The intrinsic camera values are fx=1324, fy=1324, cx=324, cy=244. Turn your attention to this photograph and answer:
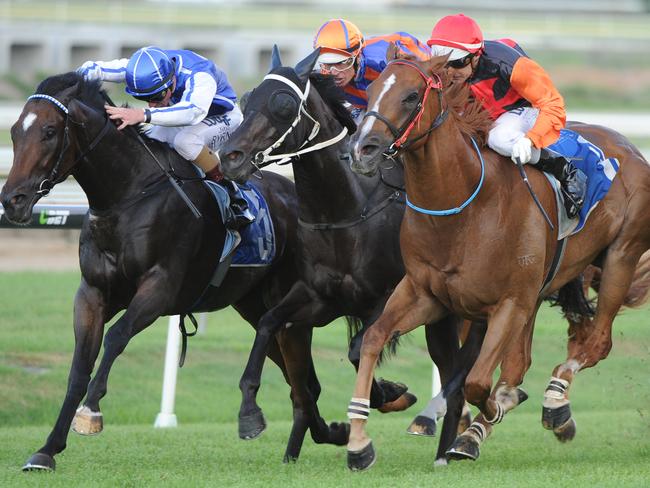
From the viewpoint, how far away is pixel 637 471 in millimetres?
5875

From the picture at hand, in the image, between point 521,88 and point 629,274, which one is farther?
point 629,274

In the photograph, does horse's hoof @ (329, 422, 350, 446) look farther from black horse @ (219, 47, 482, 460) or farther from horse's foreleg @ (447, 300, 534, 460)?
horse's foreleg @ (447, 300, 534, 460)

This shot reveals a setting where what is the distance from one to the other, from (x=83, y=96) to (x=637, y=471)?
312cm

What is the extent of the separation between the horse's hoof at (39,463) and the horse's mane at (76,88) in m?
1.65

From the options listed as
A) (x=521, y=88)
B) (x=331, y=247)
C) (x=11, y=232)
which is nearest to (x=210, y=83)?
(x=331, y=247)

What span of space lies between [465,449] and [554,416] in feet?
2.09

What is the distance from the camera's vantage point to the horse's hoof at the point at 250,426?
621 cm

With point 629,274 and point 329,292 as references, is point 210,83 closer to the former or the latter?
point 329,292

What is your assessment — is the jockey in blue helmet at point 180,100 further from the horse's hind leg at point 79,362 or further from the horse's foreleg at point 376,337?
the horse's foreleg at point 376,337

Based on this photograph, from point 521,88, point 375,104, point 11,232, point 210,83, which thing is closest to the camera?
point 375,104

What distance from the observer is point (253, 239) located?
7.04 meters

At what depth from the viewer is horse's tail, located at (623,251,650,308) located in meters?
7.25

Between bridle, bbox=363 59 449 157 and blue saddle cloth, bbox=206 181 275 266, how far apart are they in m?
1.59

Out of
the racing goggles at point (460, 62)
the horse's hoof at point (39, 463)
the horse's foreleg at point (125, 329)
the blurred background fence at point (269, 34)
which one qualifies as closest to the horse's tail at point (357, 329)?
the horse's foreleg at point (125, 329)
